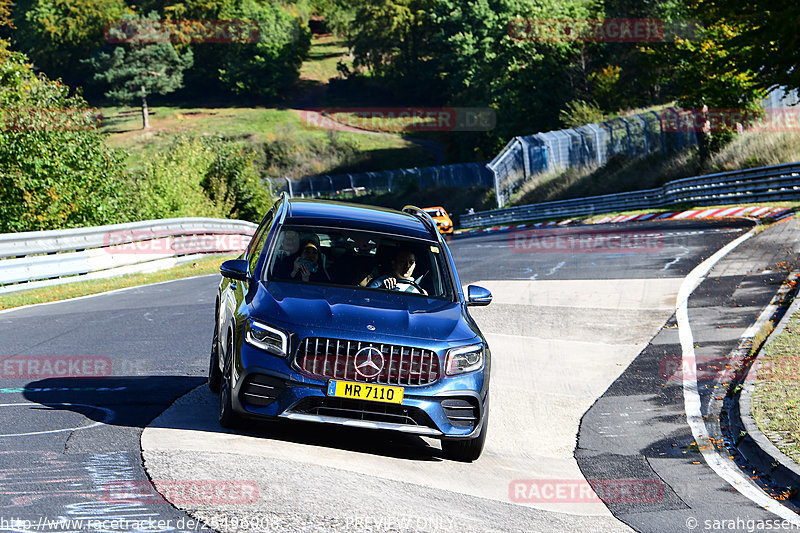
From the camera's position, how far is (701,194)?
1415 inches

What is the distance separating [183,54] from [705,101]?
100 m

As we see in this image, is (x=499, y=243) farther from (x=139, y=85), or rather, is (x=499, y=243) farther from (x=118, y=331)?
(x=139, y=85)

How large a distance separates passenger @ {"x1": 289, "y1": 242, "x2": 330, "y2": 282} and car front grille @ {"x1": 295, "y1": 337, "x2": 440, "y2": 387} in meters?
1.14

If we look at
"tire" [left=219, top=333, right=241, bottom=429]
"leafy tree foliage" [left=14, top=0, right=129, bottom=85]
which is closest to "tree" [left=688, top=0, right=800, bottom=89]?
"tire" [left=219, top=333, right=241, bottom=429]

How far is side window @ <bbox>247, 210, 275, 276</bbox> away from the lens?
859cm

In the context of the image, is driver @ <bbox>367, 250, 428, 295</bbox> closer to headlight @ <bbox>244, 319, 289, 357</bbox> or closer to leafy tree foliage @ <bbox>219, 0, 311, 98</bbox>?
headlight @ <bbox>244, 319, 289, 357</bbox>

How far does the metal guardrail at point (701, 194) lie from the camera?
31.3 metres

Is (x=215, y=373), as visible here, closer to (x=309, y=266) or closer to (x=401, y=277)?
(x=309, y=266)

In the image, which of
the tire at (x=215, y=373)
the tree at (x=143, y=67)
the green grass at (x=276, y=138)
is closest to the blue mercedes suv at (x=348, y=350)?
the tire at (x=215, y=373)

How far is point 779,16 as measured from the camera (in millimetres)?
23281

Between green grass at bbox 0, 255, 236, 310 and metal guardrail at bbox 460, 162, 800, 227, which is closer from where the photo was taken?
green grass at bbox 0, 255, 236, 310

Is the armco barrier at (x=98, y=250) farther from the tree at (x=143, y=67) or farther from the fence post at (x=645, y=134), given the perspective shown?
the tree at (x=143, y=67)

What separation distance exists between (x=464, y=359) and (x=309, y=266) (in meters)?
1.62

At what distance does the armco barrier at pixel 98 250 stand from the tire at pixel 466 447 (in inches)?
495
